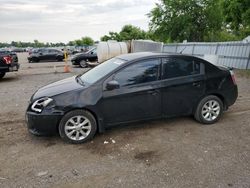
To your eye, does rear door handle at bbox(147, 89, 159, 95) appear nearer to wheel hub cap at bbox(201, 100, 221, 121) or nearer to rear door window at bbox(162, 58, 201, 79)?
rear door window at bbox(162, 58, 201, 79)

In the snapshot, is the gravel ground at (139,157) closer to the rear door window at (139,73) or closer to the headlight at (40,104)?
the headlight at (40,104)

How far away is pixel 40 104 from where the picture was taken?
4926mm

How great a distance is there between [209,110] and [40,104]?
333 cm

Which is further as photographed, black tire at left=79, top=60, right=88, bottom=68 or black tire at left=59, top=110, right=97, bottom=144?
black tire at left=79, top=60, right=88, bottom=68

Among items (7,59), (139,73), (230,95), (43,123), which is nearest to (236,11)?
(230,95)

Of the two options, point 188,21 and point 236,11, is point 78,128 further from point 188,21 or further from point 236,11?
point 188,21

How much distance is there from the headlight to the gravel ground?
64 centimetres

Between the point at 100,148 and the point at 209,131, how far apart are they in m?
2.14

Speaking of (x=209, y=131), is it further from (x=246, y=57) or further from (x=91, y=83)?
(x=246, y=57)

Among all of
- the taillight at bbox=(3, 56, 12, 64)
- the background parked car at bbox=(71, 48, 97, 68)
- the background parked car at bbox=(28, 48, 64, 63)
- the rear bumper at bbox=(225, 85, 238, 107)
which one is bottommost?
the background parked car at bbox=(28, 48, 64, 63)

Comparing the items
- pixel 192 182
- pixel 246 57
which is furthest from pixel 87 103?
pixel 246 57

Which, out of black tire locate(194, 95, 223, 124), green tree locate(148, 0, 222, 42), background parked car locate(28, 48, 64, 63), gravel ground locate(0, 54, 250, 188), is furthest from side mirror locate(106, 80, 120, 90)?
green tree locate(148, 0, 222, 42)

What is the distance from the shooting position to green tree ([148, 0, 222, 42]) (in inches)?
1396

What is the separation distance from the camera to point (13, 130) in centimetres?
580
